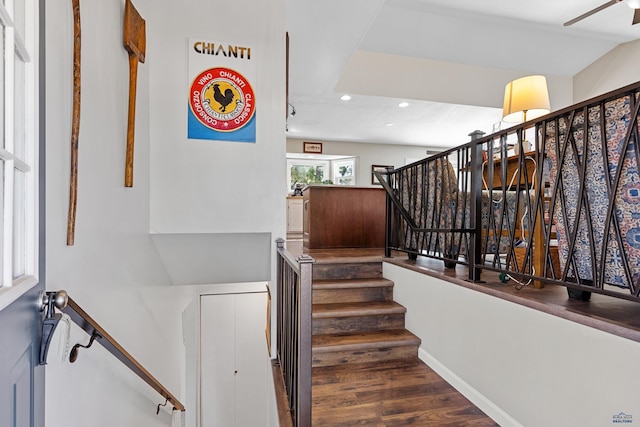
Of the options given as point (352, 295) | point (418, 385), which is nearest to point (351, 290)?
point (352, 295)

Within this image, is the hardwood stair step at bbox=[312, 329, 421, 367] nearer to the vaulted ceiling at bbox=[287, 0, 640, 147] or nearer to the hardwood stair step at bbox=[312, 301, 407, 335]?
the hardwood stair step at bbox=[312, 301, 407, 335]

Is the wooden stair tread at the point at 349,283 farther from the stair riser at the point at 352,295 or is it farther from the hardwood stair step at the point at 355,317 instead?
the hardwood stair step at the point at 355,317

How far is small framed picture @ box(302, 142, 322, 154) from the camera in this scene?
7270 mm

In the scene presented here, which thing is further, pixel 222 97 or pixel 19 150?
pixel 222 97

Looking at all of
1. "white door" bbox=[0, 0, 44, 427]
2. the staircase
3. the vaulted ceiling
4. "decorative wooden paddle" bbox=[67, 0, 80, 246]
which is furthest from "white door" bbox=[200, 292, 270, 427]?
"white door" bbox=[0, 0, 44, 427]

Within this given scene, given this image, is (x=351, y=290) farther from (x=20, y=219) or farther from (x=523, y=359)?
(x=20, y=219)

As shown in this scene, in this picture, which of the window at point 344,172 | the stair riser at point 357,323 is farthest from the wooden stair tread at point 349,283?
the window at point 344,172

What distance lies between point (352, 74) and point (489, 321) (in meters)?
4.02

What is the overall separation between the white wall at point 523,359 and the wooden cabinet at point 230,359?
292cm

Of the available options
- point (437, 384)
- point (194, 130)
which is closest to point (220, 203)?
point (194, 130)

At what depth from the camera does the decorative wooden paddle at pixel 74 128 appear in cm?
114

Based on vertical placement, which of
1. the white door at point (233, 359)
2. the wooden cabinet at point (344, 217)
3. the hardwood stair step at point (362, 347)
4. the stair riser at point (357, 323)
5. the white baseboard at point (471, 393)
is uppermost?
the wooden cabinet at point (344, 217)

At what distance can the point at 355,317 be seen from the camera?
2439mm

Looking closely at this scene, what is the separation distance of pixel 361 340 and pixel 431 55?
4094 millimetres
